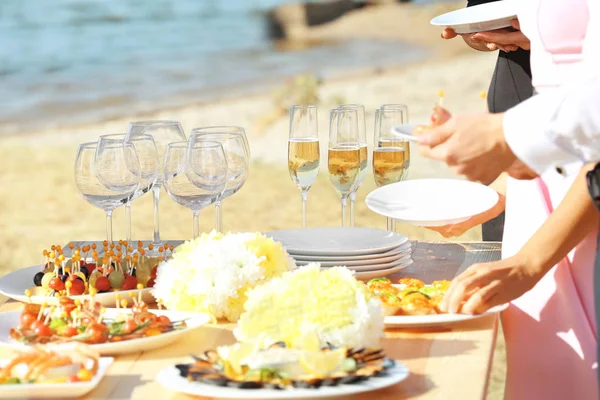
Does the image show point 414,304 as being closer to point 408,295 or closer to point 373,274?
point 408,295

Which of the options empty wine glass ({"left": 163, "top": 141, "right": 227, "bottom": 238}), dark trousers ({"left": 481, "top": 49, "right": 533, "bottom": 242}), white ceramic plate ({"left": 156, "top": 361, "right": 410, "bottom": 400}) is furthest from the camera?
dark trousers ({"left": 481, "top": 49, "right": 533, "bottom": 242})

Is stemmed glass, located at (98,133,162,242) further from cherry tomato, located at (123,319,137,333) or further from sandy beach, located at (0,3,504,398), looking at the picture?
sandy beach, located at (0,3,504,398)

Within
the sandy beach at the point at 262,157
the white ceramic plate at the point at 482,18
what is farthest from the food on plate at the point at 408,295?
the sandy beach at the point at 262,157

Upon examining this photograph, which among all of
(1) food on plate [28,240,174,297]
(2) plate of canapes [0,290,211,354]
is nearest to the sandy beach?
(1) food on plate [28,240,174,297]

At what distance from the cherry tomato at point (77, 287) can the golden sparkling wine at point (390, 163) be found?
68 cm

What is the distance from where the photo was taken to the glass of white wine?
2.02 meters

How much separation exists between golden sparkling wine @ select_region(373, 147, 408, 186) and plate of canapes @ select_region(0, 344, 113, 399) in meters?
0.92

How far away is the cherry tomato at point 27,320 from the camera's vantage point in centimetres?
144

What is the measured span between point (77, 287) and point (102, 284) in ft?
0.13

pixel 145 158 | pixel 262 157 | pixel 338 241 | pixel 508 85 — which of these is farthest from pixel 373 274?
pixel 262 157

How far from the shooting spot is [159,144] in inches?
81.6

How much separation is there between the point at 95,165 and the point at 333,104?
973 centimetres

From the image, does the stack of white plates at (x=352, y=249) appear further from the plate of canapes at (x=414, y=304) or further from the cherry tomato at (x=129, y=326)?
the cherry tomato at (x=129, y=326)

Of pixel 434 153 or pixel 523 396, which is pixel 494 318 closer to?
pixel 523 396
